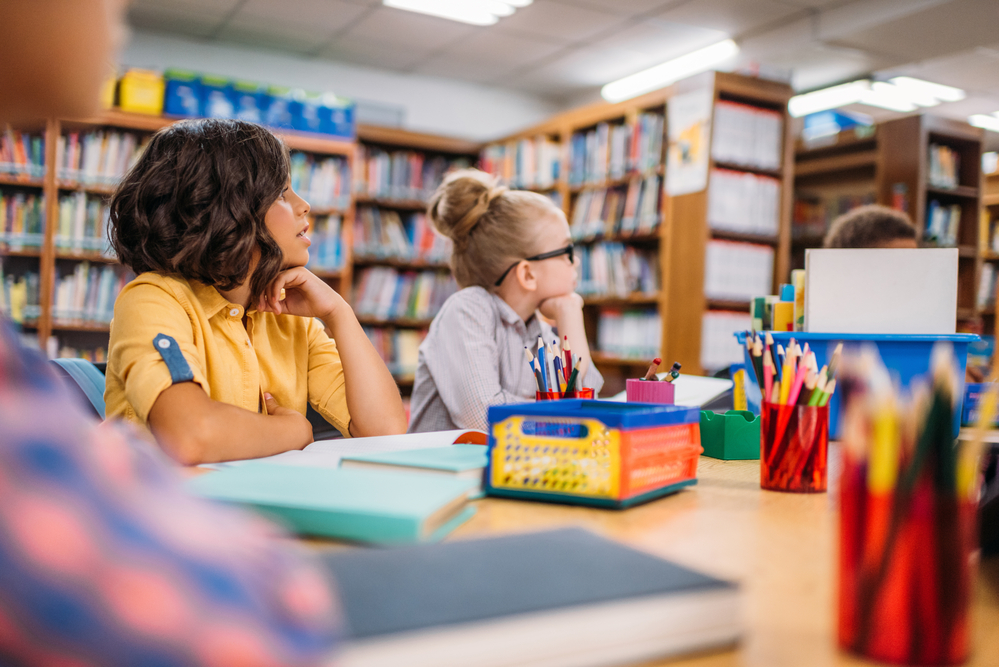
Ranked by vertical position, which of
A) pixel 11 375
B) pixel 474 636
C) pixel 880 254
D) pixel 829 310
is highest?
pixel 880 254

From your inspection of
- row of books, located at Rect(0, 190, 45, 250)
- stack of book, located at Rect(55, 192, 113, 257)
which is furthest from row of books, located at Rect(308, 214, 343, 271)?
row of books, located at Rect(0, 190, 45, 250)

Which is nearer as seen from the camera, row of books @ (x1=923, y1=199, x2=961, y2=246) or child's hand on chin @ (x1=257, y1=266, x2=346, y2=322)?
child's hand on chin @ (x1=257, y1=266, x2=346, y2=322)

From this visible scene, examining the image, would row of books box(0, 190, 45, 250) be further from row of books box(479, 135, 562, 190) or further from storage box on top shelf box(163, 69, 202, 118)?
row of books box(479, 135, 562, 190)

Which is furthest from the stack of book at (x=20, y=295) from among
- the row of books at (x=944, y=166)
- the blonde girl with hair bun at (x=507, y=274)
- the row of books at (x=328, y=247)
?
the row of books at (x=944, y=166)

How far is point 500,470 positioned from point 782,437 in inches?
14.0

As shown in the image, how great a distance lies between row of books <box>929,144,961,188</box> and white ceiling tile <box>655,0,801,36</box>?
1.30 m

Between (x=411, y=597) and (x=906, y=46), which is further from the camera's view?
(x=906, y=46)

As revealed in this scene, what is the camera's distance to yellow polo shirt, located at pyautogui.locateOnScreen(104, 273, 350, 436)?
119cm

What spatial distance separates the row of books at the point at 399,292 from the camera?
519 centimetres

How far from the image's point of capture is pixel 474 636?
39cm

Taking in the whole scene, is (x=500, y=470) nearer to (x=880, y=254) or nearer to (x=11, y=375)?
(x=11, y=375)

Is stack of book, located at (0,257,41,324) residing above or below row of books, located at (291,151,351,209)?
below

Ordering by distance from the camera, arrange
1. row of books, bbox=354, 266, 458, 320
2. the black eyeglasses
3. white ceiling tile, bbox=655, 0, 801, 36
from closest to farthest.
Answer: the black eyeglasses, white ceiling tile, bbox=655, 0, 801, 36, row of books, bbox=354, 266, 458, 320

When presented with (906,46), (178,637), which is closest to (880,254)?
(178,637)
